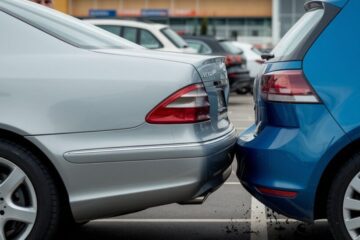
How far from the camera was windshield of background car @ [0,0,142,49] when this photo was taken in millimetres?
4305

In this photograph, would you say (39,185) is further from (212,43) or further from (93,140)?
(212,43)

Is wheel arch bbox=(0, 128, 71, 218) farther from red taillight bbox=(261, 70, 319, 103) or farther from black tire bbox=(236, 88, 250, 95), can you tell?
black tire bbox=(236, 88, 250, 95)

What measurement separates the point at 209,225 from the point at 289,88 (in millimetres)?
1595

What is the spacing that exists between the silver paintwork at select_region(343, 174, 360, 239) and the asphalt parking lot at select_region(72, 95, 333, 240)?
924 mm

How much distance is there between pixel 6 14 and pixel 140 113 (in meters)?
1.03

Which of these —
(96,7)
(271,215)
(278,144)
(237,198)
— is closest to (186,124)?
(278,144)

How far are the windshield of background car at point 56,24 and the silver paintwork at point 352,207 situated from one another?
171 cm

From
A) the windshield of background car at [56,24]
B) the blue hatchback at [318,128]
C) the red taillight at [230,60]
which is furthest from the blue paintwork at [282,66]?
the red taillight at [230,60]

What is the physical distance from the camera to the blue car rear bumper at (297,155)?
400 cm

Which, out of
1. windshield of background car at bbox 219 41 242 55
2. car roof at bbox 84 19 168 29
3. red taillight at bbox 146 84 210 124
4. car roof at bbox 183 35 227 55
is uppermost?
red taillight at bbox 146 84 210 124

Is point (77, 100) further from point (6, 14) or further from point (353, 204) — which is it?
point (353, 204)

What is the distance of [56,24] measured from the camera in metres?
4.40

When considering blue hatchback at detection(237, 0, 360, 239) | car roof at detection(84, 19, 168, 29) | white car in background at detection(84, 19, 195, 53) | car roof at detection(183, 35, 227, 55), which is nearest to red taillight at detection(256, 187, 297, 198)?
blue hatchback at detection(237, 0, 360, 239)

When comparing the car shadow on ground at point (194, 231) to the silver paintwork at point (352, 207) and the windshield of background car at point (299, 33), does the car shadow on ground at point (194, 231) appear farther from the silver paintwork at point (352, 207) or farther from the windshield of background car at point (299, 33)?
the windshield of background car at point (299, 33)
